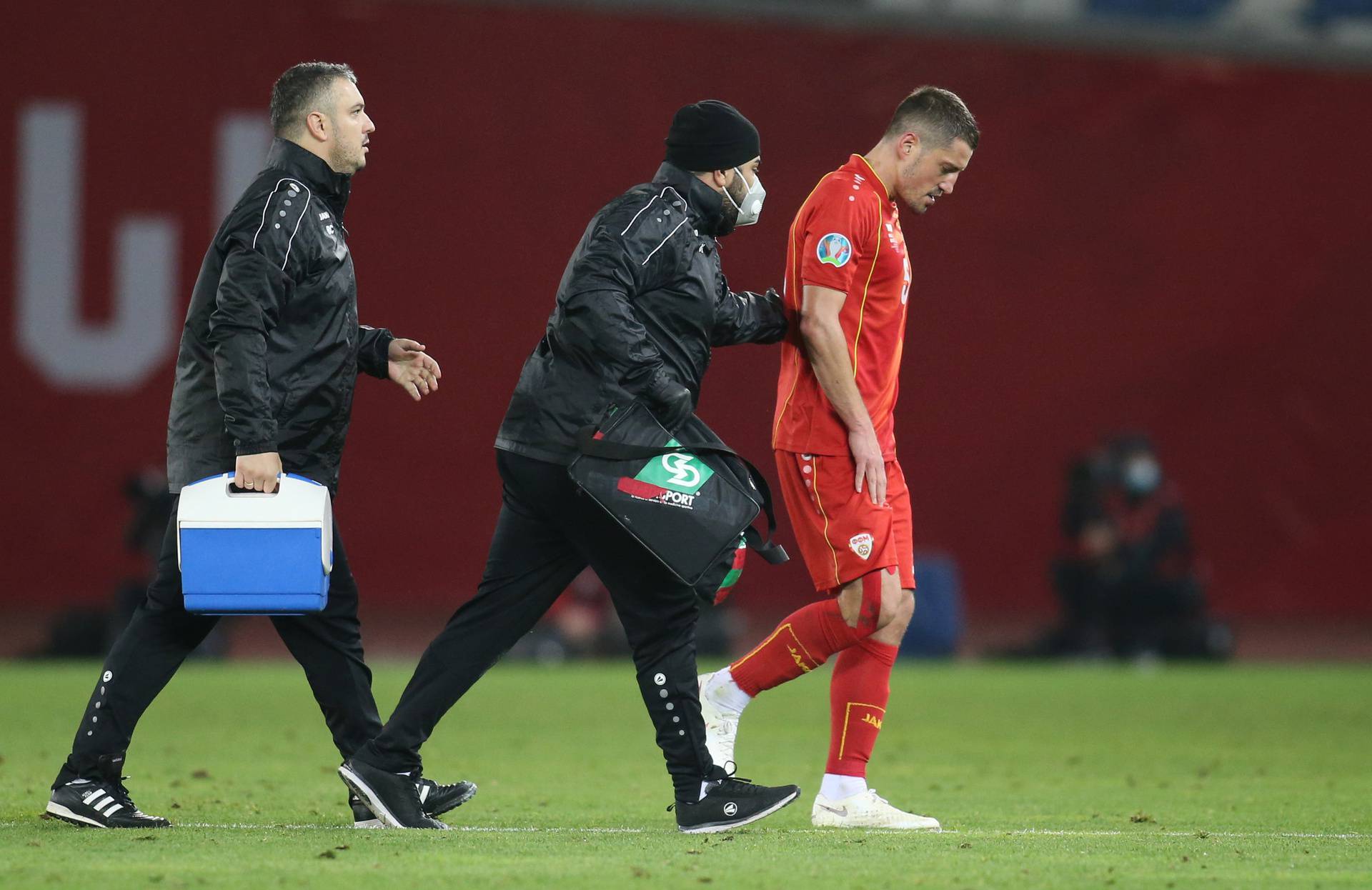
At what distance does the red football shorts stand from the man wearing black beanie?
1.49 feet

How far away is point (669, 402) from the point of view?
4844 mm

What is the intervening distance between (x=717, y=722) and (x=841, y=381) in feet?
3.74

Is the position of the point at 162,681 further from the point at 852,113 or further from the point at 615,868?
the point at 852,113

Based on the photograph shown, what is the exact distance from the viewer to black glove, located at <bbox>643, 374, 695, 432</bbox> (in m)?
4.82

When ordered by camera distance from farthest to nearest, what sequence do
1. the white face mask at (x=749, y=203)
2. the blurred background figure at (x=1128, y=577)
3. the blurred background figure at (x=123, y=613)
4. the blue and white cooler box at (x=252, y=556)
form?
the blurred background figure at (x=1128, y=577), the blurred background figure at (x=123, y=613), the white face mask at (x=749, y=203), the blue and white cooler box at (x=252, y=556)

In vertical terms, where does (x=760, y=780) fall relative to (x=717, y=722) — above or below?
below

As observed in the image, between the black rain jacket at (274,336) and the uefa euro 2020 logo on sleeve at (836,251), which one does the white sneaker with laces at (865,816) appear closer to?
the uefa euro 2020 logo on sleeve at (836,251)

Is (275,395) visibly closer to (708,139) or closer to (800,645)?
(708,139)

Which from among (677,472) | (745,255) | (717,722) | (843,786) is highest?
(745,255)

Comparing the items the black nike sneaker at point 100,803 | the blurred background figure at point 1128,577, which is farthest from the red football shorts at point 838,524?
the blurred background figure at point 1128,577

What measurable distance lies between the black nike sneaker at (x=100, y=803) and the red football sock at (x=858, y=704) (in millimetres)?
1934

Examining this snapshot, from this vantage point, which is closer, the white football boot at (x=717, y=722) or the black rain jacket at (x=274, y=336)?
the black rain jacket at (x=274, y=336)

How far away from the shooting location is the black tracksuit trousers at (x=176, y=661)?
5.03m

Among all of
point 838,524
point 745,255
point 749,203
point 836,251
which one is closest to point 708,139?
point 749,203
